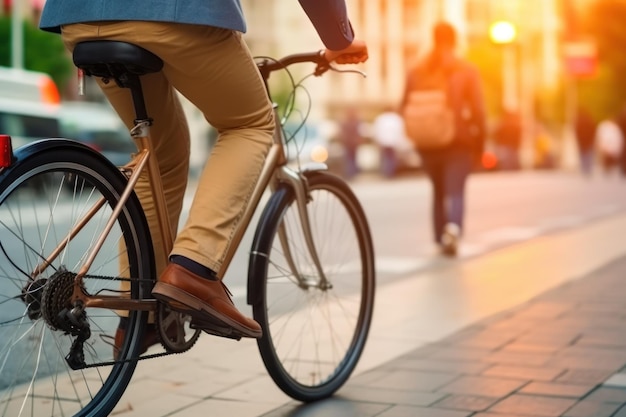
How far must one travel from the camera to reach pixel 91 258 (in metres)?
3.38

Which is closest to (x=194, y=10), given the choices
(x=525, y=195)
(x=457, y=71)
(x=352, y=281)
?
(x=352, y=281)

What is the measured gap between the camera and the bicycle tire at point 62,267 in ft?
10.7

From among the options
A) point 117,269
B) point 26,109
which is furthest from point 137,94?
point 26,109

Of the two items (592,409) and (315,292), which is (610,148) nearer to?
(315,292)

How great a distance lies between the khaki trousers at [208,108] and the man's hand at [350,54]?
437 mm

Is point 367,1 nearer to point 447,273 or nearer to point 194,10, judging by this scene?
point 447,273

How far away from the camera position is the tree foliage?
29797 mm

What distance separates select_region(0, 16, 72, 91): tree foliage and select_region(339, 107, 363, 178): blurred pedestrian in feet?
22.2

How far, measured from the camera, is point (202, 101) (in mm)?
3680

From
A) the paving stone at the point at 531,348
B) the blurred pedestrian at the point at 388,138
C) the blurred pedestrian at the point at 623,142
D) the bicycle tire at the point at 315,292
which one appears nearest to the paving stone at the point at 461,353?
the paving stone at the point at 531,348

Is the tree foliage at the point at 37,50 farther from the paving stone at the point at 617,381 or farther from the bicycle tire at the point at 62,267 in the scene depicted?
the bicycle tire at the point at 62,267

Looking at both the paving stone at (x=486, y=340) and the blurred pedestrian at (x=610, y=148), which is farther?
the blurred pedestrian at (x=610, y=148)

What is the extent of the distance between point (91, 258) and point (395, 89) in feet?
228

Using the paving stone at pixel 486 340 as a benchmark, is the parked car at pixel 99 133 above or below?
below
